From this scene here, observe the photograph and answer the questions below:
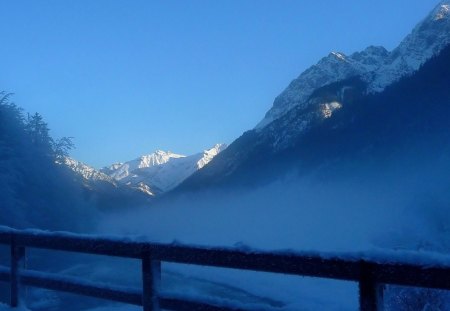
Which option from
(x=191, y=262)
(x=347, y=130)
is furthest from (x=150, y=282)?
(x=347, y=130)

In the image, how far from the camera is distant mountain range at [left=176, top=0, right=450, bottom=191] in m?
137

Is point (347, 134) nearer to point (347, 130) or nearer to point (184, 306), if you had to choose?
point (347, 130)

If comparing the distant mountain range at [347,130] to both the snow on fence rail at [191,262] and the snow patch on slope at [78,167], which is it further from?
the snow on fence rail at [191,262]

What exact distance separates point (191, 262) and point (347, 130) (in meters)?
159

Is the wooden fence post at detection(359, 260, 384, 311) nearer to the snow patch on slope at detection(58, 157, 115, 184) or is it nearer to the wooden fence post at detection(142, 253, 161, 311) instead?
the wooden fence post at detection(142, 253, 161, 311)

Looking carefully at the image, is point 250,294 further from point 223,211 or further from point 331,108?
point 331,108

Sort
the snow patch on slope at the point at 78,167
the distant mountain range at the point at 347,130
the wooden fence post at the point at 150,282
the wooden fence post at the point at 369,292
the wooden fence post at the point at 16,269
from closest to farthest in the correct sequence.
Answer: the wooden fence post at the point at 369,292
the wooden fence post at the point at 150,282
the wooden fence post at the point at 16,269
the snow patch on slope at the point at 78,167
the distant mountain range at the point at 347,130

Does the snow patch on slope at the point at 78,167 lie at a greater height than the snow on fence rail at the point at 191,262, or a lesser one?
greater

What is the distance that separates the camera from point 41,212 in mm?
35875

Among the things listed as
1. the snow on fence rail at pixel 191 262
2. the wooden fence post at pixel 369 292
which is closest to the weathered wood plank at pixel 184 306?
the snow on fence rail at pixel 191 262

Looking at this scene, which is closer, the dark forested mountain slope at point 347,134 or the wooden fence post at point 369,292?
the wooden fence post at point 369,292

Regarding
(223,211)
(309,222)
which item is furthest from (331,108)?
(309,222)

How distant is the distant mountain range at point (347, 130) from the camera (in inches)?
5394

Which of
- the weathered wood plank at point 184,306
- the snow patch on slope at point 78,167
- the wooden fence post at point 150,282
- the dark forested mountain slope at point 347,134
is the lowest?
the weathered wood plank at point 184,306
